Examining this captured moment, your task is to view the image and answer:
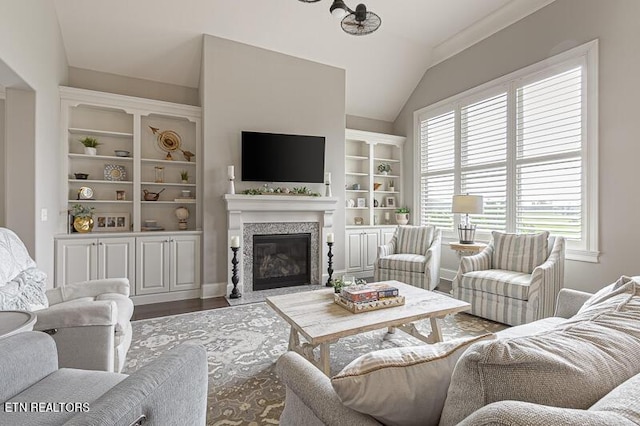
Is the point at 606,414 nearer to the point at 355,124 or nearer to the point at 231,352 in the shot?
the point at 231,352

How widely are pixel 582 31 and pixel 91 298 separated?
5363mm

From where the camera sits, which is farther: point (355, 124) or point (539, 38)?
point (355, 124)

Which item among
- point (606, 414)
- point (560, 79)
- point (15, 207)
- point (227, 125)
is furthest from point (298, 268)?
point (606, 414)

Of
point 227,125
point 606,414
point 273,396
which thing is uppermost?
point 227,125

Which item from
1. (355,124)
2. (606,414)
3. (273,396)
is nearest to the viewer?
(606,414)

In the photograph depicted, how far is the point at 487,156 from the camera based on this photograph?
4.49 metres

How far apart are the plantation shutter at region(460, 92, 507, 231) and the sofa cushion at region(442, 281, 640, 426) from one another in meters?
3.94

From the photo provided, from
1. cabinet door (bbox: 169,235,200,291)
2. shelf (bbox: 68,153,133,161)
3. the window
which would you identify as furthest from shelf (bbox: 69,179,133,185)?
the window

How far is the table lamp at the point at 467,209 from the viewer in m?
4.12

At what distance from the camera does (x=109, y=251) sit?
3.76 meters

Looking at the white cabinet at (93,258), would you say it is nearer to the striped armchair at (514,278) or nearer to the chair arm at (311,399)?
the chair arm at (311,399)

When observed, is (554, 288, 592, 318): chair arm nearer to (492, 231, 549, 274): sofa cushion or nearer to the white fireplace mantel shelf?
(492, 231, 549, 274): sofa cushion

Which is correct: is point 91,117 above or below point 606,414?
above

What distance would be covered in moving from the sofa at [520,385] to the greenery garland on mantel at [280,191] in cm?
360
